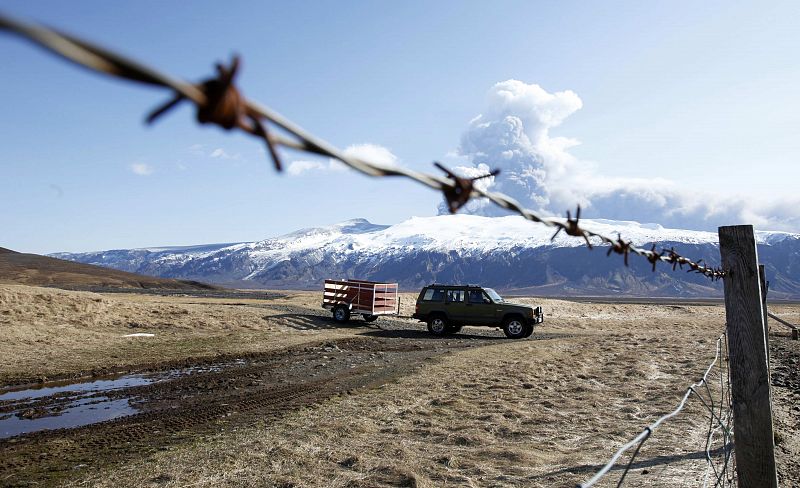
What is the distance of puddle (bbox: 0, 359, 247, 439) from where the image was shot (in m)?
9.63

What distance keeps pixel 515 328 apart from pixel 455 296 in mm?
3003

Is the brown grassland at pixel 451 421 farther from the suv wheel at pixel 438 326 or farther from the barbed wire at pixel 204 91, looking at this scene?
the barbed wire at pixel 204 91

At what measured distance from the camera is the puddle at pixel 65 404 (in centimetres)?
963

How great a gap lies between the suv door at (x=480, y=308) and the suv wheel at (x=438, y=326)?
4.15 feet

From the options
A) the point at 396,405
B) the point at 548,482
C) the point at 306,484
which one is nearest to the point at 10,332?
the point at 396,405

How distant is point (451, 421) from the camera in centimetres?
880

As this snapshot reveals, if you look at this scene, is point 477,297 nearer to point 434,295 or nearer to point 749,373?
point 434,295

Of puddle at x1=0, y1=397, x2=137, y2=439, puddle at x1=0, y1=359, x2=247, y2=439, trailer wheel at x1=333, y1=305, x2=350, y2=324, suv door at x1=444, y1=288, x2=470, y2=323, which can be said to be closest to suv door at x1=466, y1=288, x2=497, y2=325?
suv door at x1=444, y1=288, x2=470, y2=323

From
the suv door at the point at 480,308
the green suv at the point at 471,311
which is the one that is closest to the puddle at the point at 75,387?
the green suv at the point at 471,311

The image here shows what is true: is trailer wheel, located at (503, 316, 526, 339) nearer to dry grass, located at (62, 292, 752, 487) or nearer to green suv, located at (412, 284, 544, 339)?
green suv, located at (412, 284, 544, 339)

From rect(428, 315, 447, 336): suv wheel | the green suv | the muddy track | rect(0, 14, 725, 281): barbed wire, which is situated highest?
rect(0, 14, 725, 281): barbed wire

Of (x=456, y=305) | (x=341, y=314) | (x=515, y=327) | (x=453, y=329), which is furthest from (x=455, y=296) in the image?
(x=341, y=314)

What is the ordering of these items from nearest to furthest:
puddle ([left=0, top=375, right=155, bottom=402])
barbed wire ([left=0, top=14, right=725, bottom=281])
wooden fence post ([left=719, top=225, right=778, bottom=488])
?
barbed wire ([left=0, top=14, right=725, bottom=281]) → wooden fence post ([left=719, top=225, right=778, bottom=488]) → puddle ([left=0, top=375, right=155, bottom=402])

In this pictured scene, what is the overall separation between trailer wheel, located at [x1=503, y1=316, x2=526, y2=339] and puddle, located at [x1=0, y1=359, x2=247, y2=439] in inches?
546
